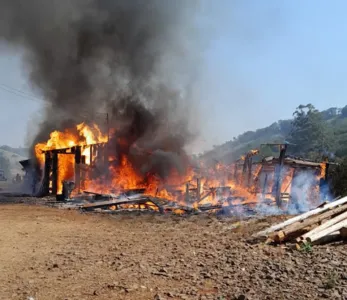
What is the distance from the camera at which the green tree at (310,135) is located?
52500mm

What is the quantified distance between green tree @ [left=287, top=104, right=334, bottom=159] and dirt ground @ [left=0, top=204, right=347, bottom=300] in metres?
47.1

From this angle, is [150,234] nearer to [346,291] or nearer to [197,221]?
[197,221]

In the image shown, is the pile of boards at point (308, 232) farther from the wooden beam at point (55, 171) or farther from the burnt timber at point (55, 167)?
the wooden beam at point (55, 171)

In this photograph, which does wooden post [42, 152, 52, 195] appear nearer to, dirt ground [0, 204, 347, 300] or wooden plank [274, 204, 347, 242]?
dirt ground [0, 204, 347, 300]

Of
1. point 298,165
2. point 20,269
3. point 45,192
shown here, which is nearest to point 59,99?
point 45,192

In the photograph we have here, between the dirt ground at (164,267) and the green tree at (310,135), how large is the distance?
155ft

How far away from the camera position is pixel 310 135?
5447 cm

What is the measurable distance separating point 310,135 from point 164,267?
53.2 metres

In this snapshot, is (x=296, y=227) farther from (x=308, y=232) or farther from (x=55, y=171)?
(x=55, y=171)

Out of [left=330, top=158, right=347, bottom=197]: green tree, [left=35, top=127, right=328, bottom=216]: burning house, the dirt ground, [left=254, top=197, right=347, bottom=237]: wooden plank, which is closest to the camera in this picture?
the dirt ground

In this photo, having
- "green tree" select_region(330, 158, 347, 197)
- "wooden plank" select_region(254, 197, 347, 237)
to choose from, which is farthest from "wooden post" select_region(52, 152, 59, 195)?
"wooden plank" select_region(254, 197, 347, 237)

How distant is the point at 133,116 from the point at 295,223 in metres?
25.9

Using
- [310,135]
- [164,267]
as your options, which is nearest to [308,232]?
[164,267]

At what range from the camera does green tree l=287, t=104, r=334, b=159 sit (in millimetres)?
52500
